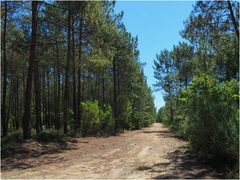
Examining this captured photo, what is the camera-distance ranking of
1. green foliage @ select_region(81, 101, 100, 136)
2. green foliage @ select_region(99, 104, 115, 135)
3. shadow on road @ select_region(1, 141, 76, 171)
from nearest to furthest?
shadow on road @ select_region(1, 141, 76, 171)
green foliage @ select_region(81, 101, 100, 136)
green foliage @ select_region(99, 104, 115, 135)

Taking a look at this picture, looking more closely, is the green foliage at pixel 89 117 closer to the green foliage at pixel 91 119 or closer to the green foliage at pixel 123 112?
the green foliage at pixel 91 119

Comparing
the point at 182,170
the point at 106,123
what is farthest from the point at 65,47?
the point at 182,170

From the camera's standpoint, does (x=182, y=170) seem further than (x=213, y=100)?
No

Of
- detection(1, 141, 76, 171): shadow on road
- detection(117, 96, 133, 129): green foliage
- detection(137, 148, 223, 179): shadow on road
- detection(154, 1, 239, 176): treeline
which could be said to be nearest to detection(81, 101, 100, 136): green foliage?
detection(1, 141, 76, 171): shadow on road

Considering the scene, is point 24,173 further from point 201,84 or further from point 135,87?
point 135,87

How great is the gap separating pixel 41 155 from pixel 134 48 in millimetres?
25971

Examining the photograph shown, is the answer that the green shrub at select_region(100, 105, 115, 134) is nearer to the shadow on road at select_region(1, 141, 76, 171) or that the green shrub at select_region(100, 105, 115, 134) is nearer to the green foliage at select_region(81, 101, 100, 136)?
the green foliage at select_region(81, 101, 100, 136)

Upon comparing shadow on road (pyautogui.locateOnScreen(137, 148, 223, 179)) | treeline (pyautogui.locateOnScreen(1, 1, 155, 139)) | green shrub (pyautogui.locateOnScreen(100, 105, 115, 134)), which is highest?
treeline (pyautogui.locateOnScreen(1, 1, 155, 139))

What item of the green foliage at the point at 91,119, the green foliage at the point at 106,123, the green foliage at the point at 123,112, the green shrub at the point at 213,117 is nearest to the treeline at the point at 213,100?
the green shrub at the point at 213,117

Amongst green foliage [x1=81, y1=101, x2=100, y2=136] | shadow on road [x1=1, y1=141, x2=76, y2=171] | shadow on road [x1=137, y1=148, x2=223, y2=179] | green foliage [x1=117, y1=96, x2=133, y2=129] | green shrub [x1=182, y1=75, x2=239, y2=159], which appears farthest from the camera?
green foliage [x1=117, y1=96, x2=133, y2=129]

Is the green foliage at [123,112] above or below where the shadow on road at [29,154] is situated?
above

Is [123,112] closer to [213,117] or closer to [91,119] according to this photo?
[91,119]

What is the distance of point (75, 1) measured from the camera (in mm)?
17531

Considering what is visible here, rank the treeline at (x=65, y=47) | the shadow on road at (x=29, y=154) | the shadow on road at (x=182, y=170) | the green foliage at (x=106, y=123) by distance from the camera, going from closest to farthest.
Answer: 1. the shadow on road at (x=182, y=170)
2. the shadow on road at (x=29, y=154)
3. the treeline at (x=65, y=47)
4. the green foliage at (x=106, y=123)
